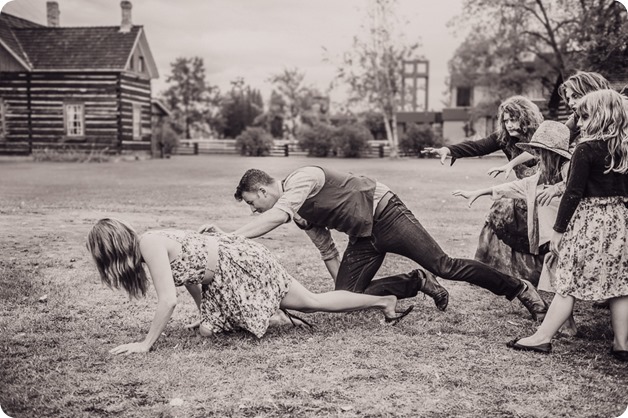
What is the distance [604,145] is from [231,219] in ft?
22.9

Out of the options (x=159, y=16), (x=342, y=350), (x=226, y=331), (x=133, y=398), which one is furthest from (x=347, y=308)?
(x=159, y=16)

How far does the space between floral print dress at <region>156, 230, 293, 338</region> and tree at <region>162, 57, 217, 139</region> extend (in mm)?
8388

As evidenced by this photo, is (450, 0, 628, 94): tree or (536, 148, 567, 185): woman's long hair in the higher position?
(450, 0, 628, 94): tree

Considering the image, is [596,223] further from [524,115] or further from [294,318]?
[294,318]

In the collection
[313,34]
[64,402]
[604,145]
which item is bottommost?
[64,402]

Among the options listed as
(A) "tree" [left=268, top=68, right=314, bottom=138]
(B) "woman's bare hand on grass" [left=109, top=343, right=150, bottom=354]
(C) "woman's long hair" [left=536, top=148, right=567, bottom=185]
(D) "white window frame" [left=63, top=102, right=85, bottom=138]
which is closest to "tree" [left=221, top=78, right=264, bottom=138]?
(D) "white window frame" [left=63, top=102, right=85, bottom=138]

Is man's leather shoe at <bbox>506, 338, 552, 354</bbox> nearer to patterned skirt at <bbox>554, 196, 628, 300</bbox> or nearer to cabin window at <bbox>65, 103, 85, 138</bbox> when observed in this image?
patterned skirt at <bbox>554, 196, 628, 300</bbox>

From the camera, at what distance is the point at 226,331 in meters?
4.00

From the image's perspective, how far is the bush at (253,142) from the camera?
1069 inches

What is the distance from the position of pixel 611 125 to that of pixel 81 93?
70.8 feet

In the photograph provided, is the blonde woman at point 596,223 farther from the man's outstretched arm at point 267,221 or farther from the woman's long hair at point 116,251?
the woman's long hair at point 116,251

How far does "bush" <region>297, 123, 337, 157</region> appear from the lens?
31070 millimetres

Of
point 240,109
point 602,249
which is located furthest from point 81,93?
point 602,249

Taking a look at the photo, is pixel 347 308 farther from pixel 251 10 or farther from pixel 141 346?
pixel 251 10
